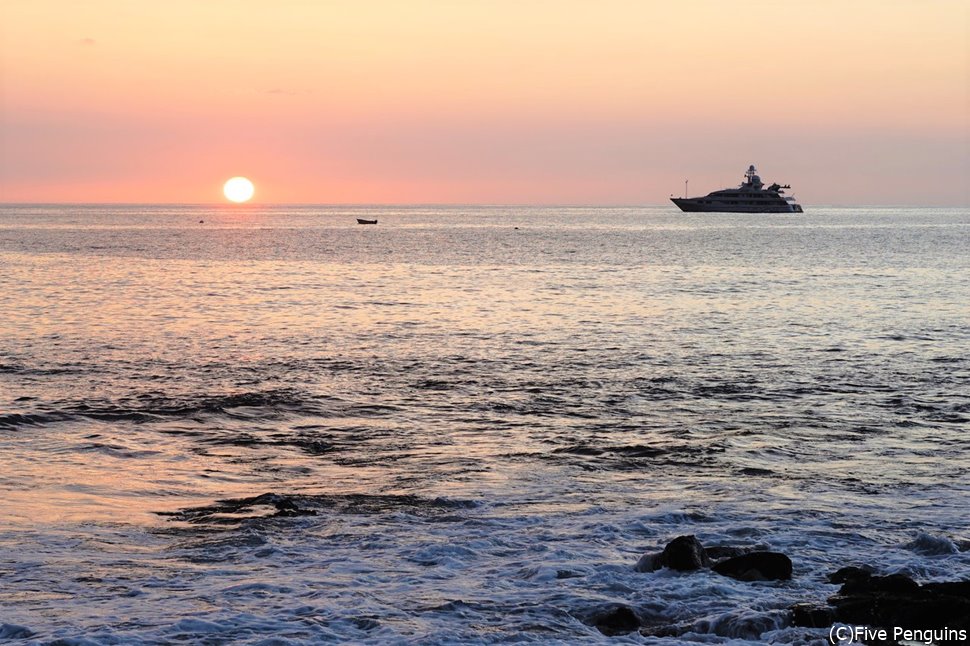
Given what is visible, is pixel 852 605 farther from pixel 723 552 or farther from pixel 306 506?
pixel 306 506

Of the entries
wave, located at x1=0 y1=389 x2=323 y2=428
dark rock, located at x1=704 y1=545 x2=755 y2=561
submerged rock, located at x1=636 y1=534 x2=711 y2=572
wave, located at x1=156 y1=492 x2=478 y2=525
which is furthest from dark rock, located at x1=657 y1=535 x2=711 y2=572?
wave, located at x1=0 y1=389 x2=323 y2=428

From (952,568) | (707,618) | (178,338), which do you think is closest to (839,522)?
(952,568)

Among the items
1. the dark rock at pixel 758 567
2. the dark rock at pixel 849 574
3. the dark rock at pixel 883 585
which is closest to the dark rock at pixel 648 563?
the dark rock at pixel 758 567

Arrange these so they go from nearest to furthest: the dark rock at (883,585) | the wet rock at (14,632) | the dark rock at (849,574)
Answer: the wet rock at (14,632), the dark rock at (883,585), the dark rock at (849,574)

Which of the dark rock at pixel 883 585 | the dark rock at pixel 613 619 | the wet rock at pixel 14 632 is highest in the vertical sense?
the dark rock at pixel 883 585

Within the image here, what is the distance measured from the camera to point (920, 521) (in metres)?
15.0

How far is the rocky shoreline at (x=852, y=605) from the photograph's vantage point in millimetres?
10555

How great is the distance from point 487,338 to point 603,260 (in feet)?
197

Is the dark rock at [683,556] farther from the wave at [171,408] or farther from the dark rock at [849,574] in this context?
the wave at [171,408]

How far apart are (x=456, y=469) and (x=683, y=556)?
6309mm

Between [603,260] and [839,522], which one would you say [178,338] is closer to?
[839,522]

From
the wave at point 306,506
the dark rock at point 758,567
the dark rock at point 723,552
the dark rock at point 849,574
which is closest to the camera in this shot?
the dark rock at point 849,574

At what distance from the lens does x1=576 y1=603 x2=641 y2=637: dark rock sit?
11117 mm

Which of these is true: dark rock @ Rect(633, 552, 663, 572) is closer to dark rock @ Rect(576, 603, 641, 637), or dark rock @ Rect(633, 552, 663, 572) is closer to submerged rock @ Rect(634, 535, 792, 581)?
submerged rock @ Rect(634, 535, 792, 581)
